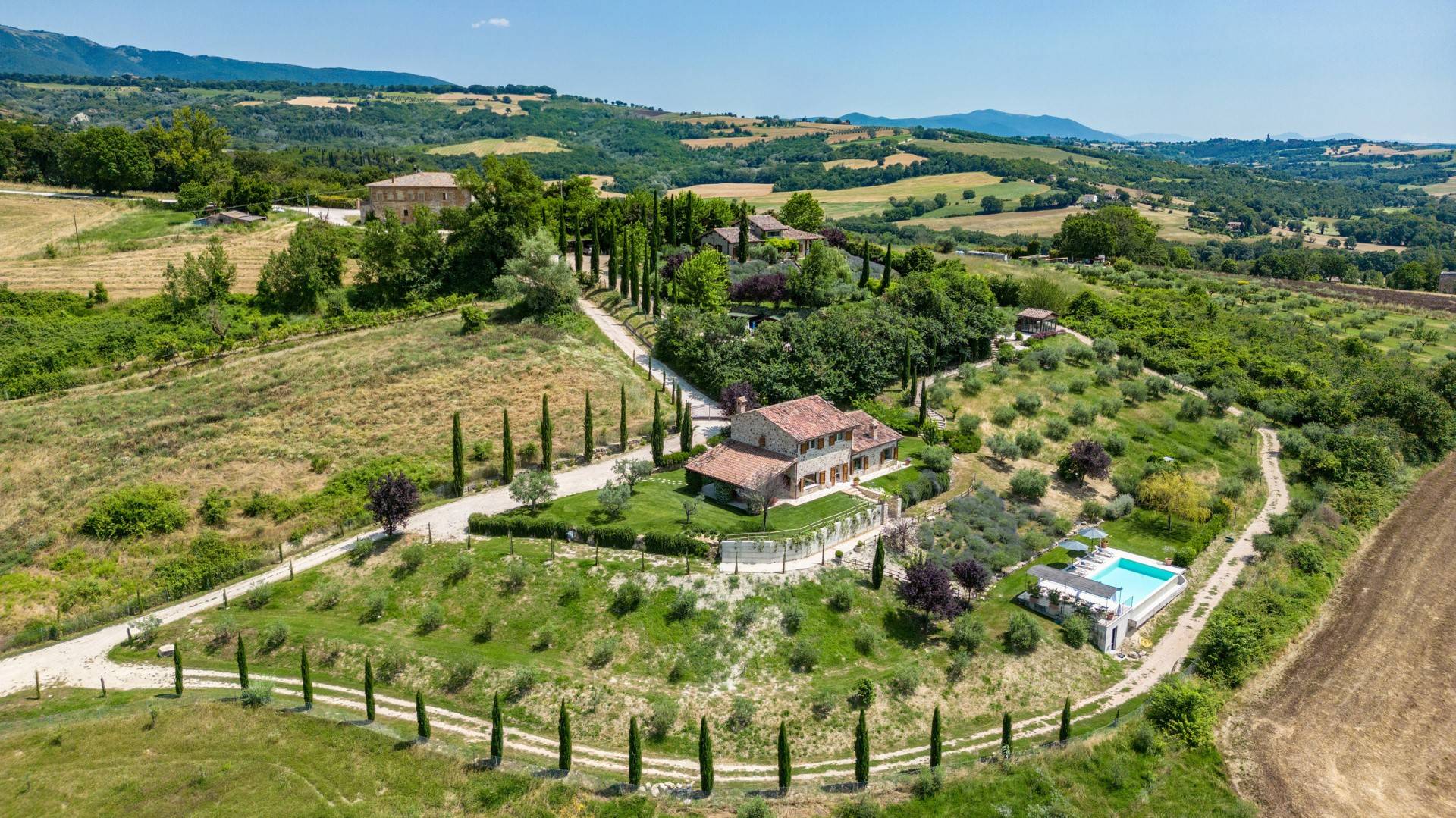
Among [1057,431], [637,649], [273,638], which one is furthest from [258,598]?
[1057,431]

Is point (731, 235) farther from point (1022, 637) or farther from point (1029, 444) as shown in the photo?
point (1022, 637)

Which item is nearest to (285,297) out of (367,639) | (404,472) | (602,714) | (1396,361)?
(404,472)

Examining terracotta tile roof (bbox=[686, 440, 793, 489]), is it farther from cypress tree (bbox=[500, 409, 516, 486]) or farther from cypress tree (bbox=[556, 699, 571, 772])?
cypress tree (bbox=[556, 699, 571, 772])

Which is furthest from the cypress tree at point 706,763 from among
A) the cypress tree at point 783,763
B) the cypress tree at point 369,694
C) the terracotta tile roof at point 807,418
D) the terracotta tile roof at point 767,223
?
the terracotta tile roof at point 767,223

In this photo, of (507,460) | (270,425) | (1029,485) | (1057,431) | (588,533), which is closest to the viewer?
(588,533)

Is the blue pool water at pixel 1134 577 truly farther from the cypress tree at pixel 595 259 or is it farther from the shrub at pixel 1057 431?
the cypress tree at pixel 595 259
